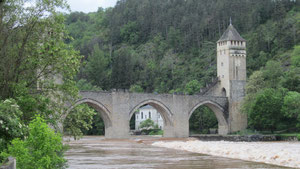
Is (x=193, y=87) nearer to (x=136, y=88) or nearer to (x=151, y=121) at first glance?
(x=151, y=121)

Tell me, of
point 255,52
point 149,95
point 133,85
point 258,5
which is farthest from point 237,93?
point 258,5

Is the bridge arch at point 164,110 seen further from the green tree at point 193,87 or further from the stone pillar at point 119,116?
the green tree at point 193,87

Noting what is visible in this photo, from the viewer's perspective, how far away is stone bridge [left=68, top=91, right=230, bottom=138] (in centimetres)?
4722

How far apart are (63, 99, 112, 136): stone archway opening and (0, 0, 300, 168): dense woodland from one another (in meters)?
0.08

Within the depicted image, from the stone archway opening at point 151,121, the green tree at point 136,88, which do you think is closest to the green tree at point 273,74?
the stone archway opening at point 151,121

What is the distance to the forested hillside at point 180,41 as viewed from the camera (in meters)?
78.1

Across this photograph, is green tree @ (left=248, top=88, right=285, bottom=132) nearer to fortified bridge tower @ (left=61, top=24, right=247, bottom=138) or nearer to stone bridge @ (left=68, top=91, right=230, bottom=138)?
fortified bridge tower @ (left=61, top=24, right=247, bottom=138)

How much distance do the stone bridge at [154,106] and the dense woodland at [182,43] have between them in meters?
7.30

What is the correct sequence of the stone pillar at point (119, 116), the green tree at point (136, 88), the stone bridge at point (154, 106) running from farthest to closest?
the green tree at point (136, 88) < the stone pillar at point (119, 116) < the stone bridge at point (154, 106)

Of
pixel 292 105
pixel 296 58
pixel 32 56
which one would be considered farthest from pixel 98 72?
pixel 32 56

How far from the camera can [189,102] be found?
54.4 metres

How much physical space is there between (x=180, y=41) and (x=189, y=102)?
45.3 metres

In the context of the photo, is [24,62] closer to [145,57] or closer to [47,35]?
[47,35]

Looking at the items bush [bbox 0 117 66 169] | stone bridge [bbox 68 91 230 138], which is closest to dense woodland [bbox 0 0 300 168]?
bush [bbox 0 117 66 169]
